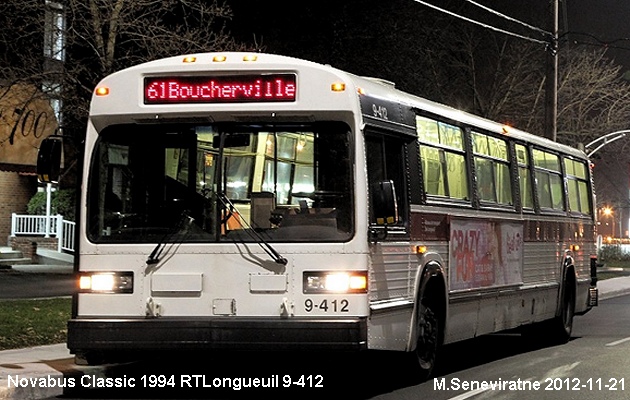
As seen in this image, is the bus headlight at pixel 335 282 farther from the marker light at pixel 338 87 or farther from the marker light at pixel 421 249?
the marker light at pixel 421 249

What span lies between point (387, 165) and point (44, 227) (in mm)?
26184

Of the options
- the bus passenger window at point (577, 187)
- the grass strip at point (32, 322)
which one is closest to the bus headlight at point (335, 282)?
the grass strip at point (32, 322)

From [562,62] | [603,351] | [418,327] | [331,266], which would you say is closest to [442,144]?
[418,327]

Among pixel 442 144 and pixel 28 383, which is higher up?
pixel 442 144

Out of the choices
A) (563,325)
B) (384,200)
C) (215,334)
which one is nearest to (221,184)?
(215,334)

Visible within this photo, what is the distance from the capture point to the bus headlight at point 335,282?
10586 millimetres

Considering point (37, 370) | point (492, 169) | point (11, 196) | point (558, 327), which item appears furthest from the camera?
point (11, 196)

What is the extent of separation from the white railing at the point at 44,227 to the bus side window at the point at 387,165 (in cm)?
2522

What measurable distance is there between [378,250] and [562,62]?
122 ft

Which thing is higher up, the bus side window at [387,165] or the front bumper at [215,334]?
the bus side window at [387,165]

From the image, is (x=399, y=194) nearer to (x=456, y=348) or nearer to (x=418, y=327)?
(x=418, y=327)

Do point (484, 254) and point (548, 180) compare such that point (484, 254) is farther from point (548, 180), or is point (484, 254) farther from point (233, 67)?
point (233, 67)

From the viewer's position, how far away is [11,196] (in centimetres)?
3747

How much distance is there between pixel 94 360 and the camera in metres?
11.8
